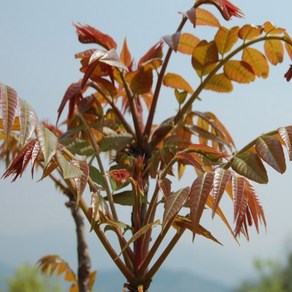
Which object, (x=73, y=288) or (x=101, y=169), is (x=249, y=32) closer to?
(x=101, y=169)

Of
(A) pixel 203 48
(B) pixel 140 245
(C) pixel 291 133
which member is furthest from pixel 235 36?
(B) pixel 140 245

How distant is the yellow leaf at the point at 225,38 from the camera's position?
45.3 inches

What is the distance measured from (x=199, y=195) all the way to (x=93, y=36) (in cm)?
48

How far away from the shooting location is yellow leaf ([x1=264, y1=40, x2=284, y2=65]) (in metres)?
1.19

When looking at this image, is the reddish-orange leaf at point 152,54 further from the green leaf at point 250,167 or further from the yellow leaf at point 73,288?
the yellow leaf at point 73,288

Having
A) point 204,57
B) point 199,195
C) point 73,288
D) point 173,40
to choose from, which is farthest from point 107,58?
point 73,288

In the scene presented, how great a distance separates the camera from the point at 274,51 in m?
1.19

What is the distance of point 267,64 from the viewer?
122cm

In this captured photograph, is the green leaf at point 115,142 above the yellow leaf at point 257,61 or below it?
below

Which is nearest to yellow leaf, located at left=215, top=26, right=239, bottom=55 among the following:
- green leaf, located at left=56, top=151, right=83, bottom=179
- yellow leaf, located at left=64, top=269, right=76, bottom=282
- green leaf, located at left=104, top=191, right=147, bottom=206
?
green leaf, located at left=104, top=191, right=147, bottom=206

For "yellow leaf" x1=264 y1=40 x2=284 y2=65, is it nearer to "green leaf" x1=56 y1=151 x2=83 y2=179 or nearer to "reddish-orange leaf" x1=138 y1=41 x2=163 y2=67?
"reddish-orange leaf" x1=138 y1=41 x2=163 y2=67

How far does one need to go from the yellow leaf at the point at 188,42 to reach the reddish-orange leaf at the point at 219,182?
0.42 meters

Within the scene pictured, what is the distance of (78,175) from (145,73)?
14.3 inches

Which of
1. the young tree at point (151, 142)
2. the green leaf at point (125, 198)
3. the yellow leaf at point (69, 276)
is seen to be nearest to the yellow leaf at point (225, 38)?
the young tree at point (151, 142)
